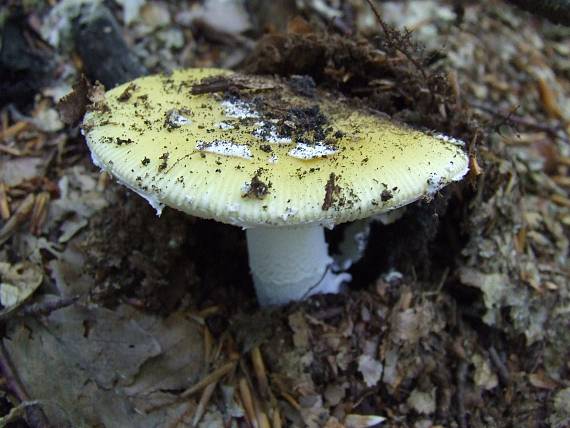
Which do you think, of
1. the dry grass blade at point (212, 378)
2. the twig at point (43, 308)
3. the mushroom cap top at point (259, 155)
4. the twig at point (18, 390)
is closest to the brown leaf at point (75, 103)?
the mushroom cap top at point (259, 155)

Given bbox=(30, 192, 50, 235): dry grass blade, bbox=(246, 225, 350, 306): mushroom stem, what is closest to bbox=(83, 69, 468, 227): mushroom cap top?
bbox=(246, 225, 350, 306): mushroom stem

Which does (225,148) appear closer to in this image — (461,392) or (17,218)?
(17,218)

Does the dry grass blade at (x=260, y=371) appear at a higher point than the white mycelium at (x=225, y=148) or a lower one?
lower

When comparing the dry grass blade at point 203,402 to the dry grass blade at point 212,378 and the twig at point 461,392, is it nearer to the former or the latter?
the dry grass blade at point 212,378

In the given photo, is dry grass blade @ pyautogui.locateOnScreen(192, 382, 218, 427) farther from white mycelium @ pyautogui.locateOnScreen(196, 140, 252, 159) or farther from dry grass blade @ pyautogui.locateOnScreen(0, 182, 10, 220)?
dry grass blade @ pyautogui.locateOnScreen(0, 182, 10, 220)

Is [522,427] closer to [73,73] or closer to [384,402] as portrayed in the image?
[384,402]
